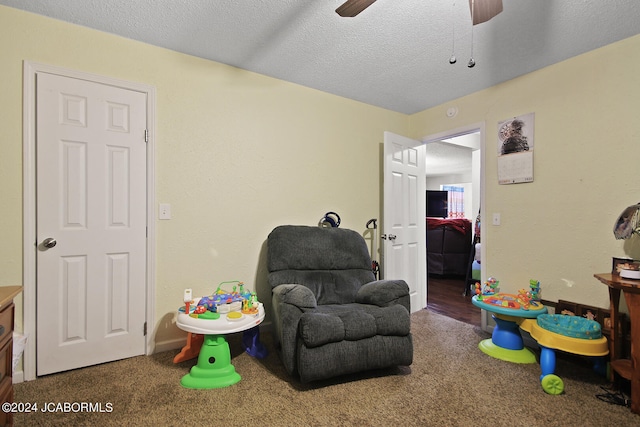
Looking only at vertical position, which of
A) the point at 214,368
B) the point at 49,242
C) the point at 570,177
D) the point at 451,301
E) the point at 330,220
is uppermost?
the point at 570,177

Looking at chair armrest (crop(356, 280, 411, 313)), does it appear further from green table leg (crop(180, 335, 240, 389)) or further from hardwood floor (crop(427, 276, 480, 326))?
hardwood floor (crop(427, 276, 480, 326))

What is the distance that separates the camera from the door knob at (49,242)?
1947 mm

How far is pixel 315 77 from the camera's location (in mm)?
2771

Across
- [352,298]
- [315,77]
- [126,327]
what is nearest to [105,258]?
[126,327]

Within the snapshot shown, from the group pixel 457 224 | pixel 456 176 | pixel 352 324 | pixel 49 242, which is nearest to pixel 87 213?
pixel 49 242

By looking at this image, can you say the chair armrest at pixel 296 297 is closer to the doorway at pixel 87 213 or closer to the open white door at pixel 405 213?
the doorway at pixel 87 213

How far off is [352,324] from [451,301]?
8.22ft

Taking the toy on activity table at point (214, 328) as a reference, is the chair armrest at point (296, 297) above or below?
above

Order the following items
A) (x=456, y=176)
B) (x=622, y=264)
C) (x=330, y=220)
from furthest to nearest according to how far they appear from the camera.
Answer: (x=456, y=176), (x=330, y=220), (x=622, y=264)

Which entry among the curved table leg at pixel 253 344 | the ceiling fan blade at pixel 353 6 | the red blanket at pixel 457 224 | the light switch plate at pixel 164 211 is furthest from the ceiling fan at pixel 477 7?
the red blanket at pixel 457 224

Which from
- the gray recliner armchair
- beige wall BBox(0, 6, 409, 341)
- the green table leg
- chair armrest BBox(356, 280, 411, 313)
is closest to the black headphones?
beige wall BBox(0, 6, 409, 341)

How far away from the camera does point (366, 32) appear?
6.75 feet

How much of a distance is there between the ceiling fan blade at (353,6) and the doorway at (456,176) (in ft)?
6.68

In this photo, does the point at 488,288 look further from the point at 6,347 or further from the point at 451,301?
the point at 6,347
